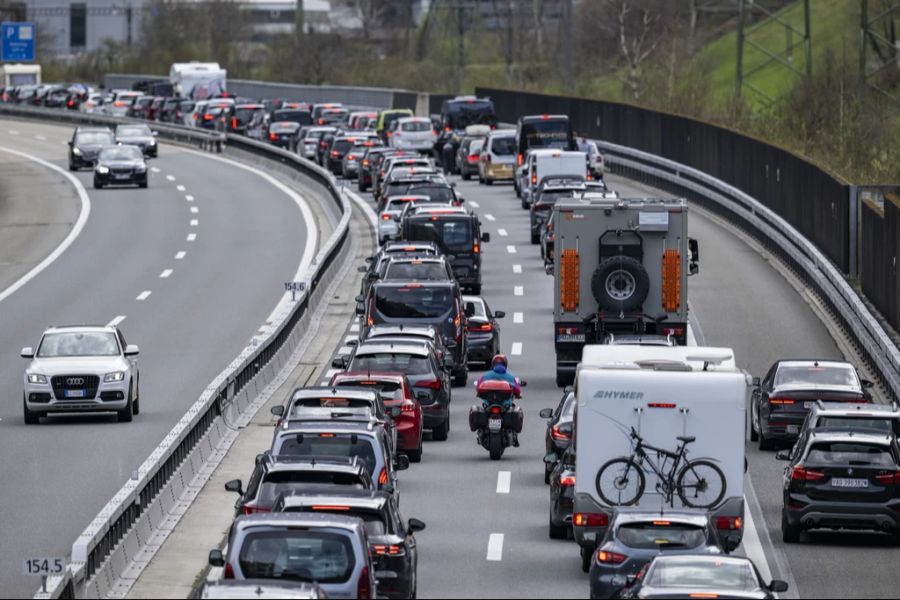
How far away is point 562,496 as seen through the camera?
75.6ft

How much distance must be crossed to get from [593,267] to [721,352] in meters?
12.0

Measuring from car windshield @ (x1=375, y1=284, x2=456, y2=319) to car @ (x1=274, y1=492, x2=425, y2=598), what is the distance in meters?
16.7

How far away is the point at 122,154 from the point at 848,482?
2114 inches

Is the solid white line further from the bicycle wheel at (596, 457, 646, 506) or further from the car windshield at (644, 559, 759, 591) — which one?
the car windshield at (644, 559, 759, 591)

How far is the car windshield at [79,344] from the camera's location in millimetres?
32094

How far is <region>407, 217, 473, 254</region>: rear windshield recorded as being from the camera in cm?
4478

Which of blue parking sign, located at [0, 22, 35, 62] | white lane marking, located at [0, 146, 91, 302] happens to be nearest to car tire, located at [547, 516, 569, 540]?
white lane marking, located at [0, 146, 91, 302]

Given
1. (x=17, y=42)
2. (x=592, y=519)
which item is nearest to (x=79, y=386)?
(x=592, y=519)

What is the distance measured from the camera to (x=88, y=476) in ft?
87.8

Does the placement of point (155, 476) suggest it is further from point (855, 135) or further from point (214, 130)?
point (214, 130)

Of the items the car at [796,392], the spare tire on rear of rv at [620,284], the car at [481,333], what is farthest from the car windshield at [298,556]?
the car at [481,333]

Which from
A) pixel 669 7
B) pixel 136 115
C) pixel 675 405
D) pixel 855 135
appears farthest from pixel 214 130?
pixel 675 405

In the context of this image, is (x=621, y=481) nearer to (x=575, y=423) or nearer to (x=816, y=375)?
(x=575, y=423)

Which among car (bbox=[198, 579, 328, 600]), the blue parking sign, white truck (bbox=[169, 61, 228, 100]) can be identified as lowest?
car (bbox=[198, 579, 328, 600])
